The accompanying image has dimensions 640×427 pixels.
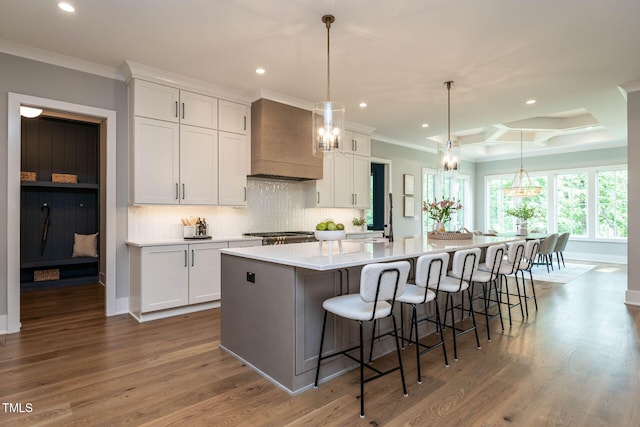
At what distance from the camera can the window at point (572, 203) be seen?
28.5ft

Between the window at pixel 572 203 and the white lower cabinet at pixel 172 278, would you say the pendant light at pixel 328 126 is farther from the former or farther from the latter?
the window at pixel 572 203

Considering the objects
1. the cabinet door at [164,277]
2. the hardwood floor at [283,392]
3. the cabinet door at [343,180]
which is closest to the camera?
the hardwood floor at [283,392]

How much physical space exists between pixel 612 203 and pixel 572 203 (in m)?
0.78

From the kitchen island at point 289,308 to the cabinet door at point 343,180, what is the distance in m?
3.18

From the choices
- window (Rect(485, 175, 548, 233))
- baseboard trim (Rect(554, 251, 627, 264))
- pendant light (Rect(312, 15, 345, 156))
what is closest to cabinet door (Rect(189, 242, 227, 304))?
pendant light (Rect(312, 15, 345, 156))

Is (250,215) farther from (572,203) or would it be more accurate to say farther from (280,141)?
(572,203)

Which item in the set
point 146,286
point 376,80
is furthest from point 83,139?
point 376,80

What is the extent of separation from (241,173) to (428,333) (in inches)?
119

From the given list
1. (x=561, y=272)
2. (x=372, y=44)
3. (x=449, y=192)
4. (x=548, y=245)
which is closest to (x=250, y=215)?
(x=372, y=44)

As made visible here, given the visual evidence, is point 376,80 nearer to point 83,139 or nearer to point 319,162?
point 319,162

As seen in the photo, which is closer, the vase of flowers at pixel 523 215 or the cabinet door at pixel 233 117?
the cabinet door at pixel 233 117

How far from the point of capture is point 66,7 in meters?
2.78

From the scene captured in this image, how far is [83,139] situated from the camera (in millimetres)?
6164

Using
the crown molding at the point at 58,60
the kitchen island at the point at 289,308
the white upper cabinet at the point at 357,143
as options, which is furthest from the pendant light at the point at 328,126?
the white upper cabinet at the point at 357,143
